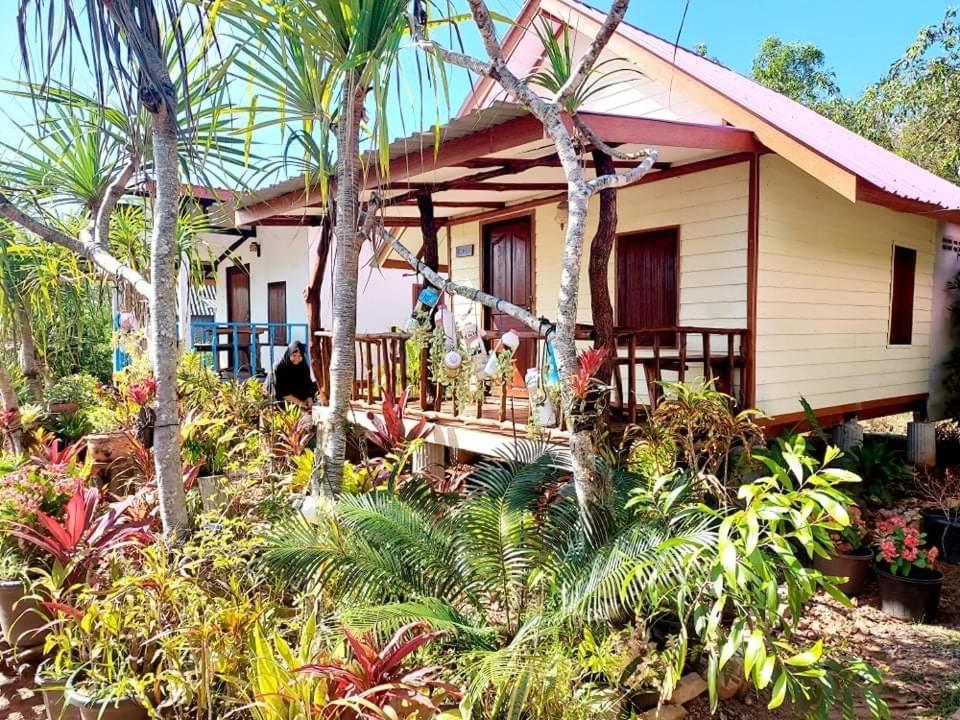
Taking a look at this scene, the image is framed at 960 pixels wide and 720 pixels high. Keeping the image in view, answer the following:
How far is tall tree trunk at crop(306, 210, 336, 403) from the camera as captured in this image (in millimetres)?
6609

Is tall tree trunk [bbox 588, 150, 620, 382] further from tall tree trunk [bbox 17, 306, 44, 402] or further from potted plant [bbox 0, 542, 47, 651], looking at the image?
tall tree trunk [bbox 17, 306, 44, 402]

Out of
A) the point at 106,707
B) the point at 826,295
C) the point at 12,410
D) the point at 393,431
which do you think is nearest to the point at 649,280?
the point at 826,295

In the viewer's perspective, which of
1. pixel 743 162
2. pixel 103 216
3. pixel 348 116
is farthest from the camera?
pixel 743 162

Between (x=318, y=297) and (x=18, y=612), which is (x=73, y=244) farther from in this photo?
(x=318, y=297)

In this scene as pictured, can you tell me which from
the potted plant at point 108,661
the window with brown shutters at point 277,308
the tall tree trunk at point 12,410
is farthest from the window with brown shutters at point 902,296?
the tall tree trunk at point 12,410

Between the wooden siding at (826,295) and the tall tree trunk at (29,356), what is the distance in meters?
7.56

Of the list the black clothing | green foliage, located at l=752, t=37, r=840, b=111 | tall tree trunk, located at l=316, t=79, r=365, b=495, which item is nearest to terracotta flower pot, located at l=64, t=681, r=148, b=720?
tall tree trunk, located at l=316, t=79, r=365, b=495

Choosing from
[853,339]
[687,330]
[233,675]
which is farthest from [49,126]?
[853,339]

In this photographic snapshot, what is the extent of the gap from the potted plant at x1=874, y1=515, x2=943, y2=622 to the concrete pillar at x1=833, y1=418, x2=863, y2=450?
2.68 m

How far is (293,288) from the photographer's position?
39.8 ft

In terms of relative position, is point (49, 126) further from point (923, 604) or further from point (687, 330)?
point (923, 604)

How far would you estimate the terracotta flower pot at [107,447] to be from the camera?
5836mm

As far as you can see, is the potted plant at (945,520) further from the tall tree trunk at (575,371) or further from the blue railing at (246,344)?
the blue railing at (246,344)

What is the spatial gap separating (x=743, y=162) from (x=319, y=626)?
17.2ft
